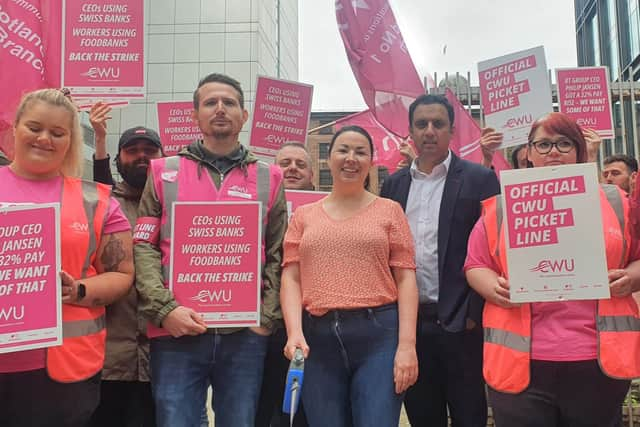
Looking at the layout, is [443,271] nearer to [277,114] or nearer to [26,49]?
[277,114]

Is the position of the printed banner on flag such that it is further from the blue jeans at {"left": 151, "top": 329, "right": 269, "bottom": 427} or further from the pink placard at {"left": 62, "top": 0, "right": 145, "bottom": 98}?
the blue jeans at {"left": 151, "top": 329, "right": 269, "bottom": 427}

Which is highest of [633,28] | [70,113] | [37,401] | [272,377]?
[633,28]

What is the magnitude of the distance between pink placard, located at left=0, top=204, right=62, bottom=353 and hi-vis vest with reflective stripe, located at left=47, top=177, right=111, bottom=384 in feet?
0.36

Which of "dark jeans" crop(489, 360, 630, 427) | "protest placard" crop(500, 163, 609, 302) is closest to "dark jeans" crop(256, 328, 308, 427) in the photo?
"dark jeans" crop(489, 360, 630, 427)

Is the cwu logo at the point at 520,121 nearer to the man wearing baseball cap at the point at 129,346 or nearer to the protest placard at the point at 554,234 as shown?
the protest placard at the point at 554,234

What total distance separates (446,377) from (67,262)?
195cm

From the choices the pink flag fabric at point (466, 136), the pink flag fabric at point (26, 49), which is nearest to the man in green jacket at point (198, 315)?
the pink flag fabric at point (26, 49)

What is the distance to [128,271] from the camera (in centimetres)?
284

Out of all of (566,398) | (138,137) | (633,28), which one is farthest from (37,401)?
(633,28)

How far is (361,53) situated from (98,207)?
480 cm

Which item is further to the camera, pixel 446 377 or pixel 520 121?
pixel 520 121

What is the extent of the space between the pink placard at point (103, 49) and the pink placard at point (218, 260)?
2197 mm

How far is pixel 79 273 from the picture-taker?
2.65 metres

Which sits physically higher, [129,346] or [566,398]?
[129,346]
